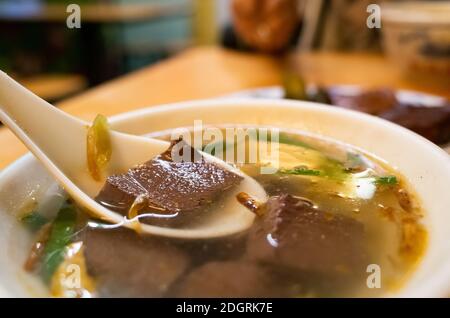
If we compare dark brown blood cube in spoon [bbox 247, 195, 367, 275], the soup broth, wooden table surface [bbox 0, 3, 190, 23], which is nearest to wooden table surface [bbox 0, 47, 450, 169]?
the soup broth

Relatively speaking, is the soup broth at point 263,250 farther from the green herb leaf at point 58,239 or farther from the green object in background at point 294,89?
the green object in background at point 294,89

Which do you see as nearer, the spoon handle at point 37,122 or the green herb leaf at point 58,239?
the green herb leaf at point 58,239

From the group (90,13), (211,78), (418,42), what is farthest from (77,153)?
(90,13)

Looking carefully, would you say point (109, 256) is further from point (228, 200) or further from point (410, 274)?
point (410, 274)

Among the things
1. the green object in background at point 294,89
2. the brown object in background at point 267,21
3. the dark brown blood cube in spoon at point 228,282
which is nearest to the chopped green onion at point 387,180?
the dark brown blood cube in spoon at point 228,282

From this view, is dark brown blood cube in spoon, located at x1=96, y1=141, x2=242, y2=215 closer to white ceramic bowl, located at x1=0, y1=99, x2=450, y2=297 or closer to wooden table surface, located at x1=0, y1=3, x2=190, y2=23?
white ceramic bowl, located at x1=0, y1=99, x2=450, y2=297
